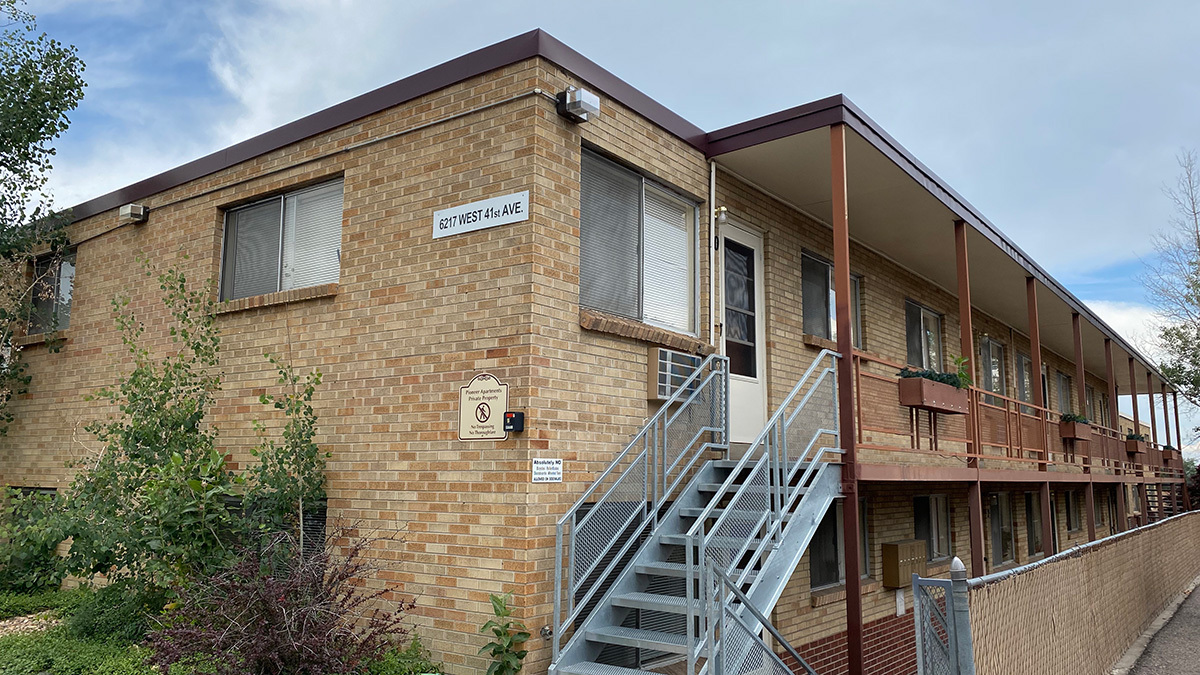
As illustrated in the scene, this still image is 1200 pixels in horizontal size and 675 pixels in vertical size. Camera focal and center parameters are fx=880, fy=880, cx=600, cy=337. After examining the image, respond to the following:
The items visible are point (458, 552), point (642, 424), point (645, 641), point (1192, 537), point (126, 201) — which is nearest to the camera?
point (645, 641)

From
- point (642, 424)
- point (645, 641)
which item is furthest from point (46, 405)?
point (645, 641)

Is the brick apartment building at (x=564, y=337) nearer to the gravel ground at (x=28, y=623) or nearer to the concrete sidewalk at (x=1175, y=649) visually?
Result: the gravel ground at (x=28, y=623)

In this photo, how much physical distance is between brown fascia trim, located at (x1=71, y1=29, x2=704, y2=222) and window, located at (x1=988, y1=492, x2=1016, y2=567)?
11.0 meters

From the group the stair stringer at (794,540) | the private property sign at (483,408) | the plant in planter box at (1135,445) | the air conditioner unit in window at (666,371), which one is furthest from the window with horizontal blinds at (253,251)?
the plant in planter box at (1135,445)

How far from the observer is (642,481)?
23.1 ft

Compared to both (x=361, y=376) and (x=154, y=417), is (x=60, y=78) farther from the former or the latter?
(x=361, y=376)

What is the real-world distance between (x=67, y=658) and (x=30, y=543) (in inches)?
62.7

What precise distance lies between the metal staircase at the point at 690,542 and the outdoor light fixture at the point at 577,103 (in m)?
2.35

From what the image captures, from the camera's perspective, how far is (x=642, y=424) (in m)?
7.38

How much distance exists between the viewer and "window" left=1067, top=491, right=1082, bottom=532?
21.6m

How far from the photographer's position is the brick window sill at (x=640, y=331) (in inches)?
273

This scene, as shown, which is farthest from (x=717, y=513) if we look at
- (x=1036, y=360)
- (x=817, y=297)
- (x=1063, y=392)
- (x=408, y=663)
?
(x=1063, y=392)

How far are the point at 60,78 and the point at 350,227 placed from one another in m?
6.39

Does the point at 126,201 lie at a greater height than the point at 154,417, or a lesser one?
greater
